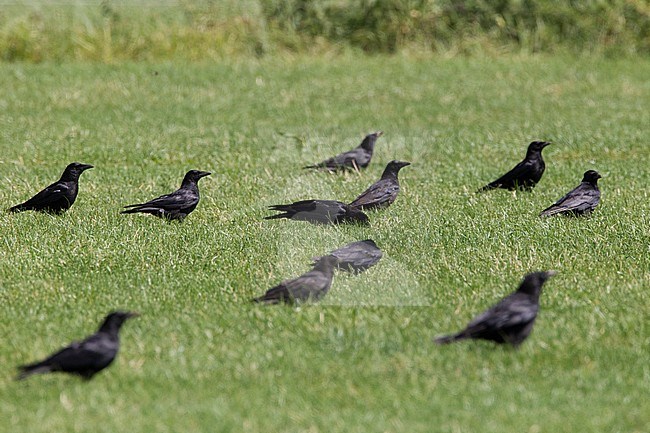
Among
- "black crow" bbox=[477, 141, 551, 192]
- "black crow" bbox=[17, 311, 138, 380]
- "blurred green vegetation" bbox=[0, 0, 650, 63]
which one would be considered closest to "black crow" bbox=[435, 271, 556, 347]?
"black crow" bbox=[17, 311, 138, 380]

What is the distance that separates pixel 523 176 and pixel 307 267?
13.4 feet

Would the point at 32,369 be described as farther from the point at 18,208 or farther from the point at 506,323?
the point at 18,208

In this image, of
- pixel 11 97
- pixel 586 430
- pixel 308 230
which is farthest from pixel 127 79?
pixel 586 430

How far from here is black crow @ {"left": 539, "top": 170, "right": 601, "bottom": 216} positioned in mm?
9594

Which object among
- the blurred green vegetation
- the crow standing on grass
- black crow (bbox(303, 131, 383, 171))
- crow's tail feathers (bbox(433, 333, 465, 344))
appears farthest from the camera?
the blurred green vegetation

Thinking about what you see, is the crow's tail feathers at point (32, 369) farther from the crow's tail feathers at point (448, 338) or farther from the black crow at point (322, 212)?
the black crow at point (322, 212)

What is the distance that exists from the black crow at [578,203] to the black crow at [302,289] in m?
3.49

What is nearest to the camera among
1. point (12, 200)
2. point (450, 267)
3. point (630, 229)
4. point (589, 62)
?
point (450, 267)

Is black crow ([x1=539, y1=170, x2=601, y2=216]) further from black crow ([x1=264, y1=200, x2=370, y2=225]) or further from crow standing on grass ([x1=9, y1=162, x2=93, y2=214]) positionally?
crow standing on grass ([x1=9, y1=162, x2=93, y2=214])

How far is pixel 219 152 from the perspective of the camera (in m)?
13.4

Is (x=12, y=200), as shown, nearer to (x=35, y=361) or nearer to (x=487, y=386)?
(x=35, y=361)

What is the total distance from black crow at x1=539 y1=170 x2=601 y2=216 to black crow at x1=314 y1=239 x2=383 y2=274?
2.73m

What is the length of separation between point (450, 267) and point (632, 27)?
52.6 feet

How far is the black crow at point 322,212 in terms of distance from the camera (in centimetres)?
903
